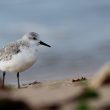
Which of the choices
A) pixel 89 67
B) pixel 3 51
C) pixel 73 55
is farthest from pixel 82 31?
pixel 3 51

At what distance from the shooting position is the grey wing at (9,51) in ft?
40.1

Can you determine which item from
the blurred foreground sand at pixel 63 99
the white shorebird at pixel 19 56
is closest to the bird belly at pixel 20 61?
the white shorebird at pixel 19 56

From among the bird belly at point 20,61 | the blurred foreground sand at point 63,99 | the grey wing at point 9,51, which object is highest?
the grey wing at point 9,51

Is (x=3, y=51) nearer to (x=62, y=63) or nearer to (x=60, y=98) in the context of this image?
(x=60, y=98)

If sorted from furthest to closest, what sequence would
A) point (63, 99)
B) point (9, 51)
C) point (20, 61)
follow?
point (9, 51) < point (20, 61) < point (63, 99)

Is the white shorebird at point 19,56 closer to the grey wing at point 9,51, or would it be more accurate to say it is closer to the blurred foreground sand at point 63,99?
the grey wing at point 9,51

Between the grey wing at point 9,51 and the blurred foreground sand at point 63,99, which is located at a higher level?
the grey wing at point 9,51

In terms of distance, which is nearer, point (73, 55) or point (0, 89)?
point (0, 89)

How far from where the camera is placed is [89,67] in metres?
18.7

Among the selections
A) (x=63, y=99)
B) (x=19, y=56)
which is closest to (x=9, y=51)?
(x=19, y=56)

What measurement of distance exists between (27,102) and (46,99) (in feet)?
0.86

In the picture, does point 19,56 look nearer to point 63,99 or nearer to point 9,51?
point 9,51

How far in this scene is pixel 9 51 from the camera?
1233 cm

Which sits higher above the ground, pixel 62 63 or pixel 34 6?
pixel 34 6
